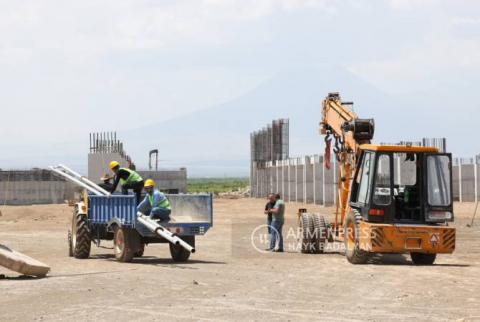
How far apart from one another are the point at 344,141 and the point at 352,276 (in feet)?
20.1

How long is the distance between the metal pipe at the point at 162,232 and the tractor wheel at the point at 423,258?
504 cm

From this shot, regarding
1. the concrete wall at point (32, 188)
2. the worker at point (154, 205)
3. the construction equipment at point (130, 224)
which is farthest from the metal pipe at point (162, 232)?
the concrete wall at point (32, 188)

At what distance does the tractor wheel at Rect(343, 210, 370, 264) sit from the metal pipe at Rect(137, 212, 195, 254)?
3.58m

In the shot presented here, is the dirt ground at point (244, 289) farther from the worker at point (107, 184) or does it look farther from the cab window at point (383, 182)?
the worker at point (107, 184)

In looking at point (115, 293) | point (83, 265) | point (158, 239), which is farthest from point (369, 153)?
point (115, 293)

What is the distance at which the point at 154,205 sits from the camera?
19.3 metres

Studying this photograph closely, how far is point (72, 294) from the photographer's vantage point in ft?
44.2

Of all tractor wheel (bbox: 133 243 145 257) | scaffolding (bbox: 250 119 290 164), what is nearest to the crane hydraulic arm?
tractor wheel (bbox: 133 243 145 257)

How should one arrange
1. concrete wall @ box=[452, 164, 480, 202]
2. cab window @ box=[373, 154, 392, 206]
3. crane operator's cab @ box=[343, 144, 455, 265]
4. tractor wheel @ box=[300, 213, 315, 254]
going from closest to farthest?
crane operator's cab @ box=[343, 144, 455, 265] → cab window @ box=[373, 154, 392, 206] → tractor wheel @ box=[300, 213, 315, 254] → concrete wall @ box=[452, 164, 480, 202]

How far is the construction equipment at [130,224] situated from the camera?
747 inches

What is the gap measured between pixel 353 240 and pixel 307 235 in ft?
9.60

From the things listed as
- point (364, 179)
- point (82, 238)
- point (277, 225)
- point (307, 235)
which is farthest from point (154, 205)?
point (277, 225)

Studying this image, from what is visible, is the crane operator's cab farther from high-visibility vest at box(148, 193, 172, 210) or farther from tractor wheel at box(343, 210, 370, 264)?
high-visibility vest at box(148, 193, 172, 210)

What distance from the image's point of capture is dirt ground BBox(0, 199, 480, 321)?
11742mm
